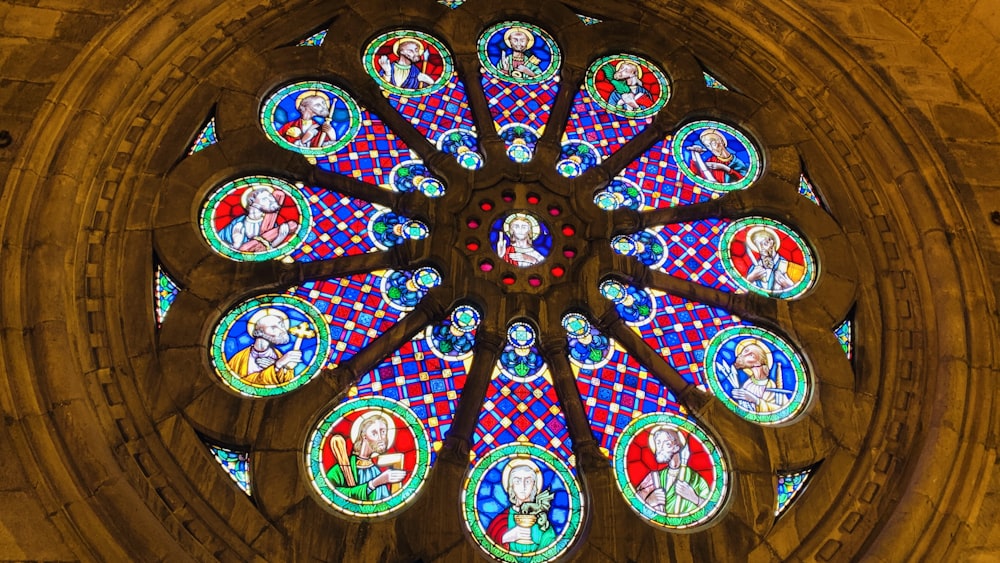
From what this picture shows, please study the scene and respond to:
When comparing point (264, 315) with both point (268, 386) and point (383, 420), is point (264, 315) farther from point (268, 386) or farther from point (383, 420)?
point (383, 420)

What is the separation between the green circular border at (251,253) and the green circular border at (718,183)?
3718 millimetres

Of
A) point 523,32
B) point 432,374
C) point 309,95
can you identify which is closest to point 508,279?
point 432,374

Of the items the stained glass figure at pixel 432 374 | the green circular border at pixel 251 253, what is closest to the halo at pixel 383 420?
the stained glass figure at pixel 432 374

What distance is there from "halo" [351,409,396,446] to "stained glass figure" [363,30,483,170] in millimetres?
2750

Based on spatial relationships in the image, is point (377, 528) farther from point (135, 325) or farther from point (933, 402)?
point (933, 402)

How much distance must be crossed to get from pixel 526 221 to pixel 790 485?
3.29 metres

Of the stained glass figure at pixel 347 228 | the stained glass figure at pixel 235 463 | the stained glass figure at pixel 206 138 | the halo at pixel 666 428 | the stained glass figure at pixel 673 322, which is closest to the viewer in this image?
the stained glass figure at pixel 235 463

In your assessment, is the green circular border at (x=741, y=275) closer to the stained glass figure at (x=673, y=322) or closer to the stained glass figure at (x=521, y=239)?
the stained glass figure at (x=673, y=322)

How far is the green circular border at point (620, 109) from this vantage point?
11.2 m

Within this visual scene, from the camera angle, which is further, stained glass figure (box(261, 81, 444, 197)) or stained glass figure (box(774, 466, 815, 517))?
stained glass figure (box(261, 81, 444, 197))

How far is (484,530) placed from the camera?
27.6 ft

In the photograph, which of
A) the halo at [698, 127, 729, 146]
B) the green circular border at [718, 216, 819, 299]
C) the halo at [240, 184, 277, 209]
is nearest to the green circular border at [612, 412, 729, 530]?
the green circular border at [718, 216, 819, 299]

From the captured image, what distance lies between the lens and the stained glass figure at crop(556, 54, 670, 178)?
35.4ft

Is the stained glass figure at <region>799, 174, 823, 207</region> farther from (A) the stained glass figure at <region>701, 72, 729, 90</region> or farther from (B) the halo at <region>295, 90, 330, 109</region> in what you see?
(B) the halo at <region>295, 90, 330, 109</region>
